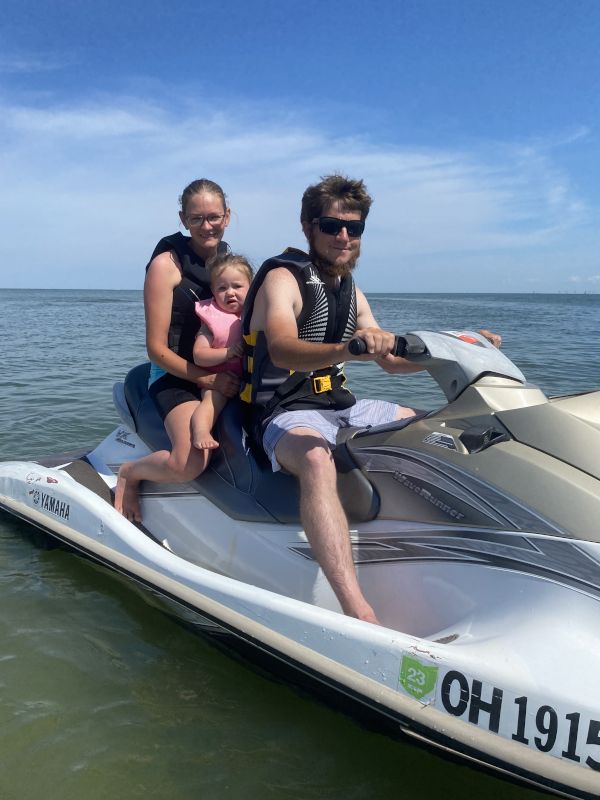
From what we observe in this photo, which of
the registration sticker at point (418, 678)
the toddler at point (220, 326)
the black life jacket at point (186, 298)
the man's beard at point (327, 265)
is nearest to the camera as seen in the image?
the registration sticker at point (418, 678)

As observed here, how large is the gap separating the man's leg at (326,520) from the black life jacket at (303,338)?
0.31 m

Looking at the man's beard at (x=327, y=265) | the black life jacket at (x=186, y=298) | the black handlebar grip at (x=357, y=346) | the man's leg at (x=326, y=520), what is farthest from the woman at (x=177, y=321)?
the black handlebar grip at (x=357, y=346)

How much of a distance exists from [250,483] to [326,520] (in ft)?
1.85

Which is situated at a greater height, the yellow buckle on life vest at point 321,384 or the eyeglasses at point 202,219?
the eyeglasses at point 202,219

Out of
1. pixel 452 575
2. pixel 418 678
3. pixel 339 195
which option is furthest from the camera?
pixel 339 195

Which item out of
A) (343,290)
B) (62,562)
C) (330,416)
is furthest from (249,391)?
(62,562)

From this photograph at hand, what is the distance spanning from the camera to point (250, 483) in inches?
113

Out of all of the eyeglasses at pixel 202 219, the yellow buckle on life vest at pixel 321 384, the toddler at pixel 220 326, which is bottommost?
the yellow buckle on life vest at pixel 321 384

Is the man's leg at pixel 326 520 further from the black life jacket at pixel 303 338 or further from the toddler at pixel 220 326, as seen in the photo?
the toddler at pixel 220 326

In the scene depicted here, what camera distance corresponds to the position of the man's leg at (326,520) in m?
2.33

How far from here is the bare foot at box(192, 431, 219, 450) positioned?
298 centimetres

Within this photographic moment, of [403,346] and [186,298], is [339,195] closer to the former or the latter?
[403,346]

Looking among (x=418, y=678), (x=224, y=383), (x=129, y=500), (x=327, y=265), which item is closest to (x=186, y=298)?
(x=224, y=383)

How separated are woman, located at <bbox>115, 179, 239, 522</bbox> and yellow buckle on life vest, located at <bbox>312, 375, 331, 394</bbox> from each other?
0.50 metres
